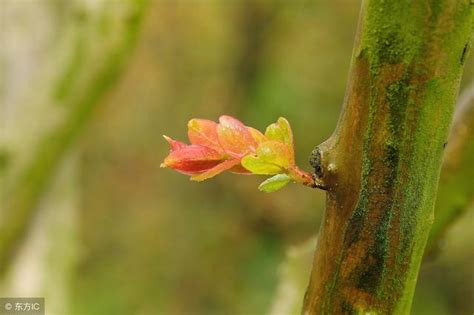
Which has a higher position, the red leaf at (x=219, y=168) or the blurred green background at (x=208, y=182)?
the blurred green background at (x=208, y=182)

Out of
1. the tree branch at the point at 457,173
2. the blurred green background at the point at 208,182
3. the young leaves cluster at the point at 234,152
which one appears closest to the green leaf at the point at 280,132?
the young leaves cluster at the point at 234,152

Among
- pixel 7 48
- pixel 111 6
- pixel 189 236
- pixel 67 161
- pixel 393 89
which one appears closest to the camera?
pixel 393 89

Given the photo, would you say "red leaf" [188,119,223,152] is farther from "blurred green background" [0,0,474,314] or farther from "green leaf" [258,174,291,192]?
"blurred green background" [0,0,474,314]

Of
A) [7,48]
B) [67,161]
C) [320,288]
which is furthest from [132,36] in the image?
[320,288]

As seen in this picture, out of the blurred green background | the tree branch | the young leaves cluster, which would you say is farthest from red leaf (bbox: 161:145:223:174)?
the blurred green background

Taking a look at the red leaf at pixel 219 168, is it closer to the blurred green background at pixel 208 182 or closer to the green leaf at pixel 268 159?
the green leaf at pixel 268 159

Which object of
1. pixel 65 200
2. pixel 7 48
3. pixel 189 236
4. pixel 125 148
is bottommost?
pixel 65 200

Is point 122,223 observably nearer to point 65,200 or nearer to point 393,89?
point 65,200
